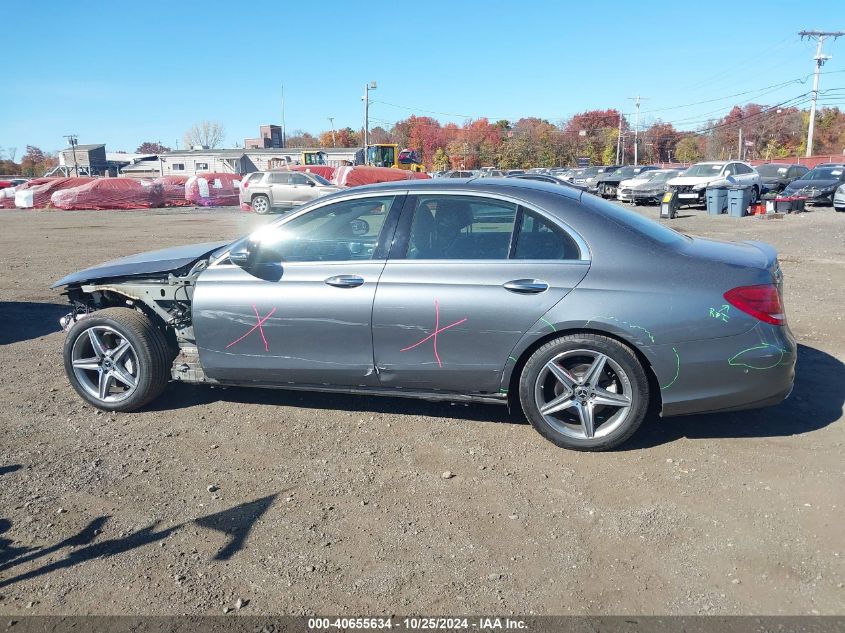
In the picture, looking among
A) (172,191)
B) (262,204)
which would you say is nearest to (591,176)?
(262,204)

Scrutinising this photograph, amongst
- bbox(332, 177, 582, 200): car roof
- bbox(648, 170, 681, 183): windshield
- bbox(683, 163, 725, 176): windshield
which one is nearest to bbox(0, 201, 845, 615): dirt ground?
bbox(332, 177, 582, 200): car roof

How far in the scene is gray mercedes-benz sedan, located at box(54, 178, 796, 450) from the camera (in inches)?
150

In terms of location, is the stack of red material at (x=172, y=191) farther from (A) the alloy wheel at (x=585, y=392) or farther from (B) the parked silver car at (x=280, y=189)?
(A) the alloy wheel at (x=585, y=392)

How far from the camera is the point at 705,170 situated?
25656 mm

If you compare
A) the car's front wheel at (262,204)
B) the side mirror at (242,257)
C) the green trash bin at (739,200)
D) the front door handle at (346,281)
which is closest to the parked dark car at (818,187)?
the green trash bin at (739,200)

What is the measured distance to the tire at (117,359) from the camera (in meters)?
4.70

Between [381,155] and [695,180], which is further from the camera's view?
[381,155]

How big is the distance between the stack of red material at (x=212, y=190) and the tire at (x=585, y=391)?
32.7 metres

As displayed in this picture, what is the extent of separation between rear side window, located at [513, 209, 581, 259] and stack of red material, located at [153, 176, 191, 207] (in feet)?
114

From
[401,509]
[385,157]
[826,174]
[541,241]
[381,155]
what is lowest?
[401,509]

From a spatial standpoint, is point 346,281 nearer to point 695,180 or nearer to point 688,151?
point 695,180

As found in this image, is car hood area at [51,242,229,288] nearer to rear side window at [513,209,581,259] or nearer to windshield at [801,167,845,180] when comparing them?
rear side window at [513,209,581,259]

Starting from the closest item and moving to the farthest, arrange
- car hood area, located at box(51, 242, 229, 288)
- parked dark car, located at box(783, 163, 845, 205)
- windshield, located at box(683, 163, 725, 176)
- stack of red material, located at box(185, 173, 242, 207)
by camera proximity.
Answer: car hood area, located at box(51, 242, 229, 288) < parked dark car, located at box(783, 163, 845, 205) < windshield, located at box(683, 163, 725, 176) < stack of red material, located at box(185, 173, 242, 207)

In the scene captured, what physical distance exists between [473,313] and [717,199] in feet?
71.4
